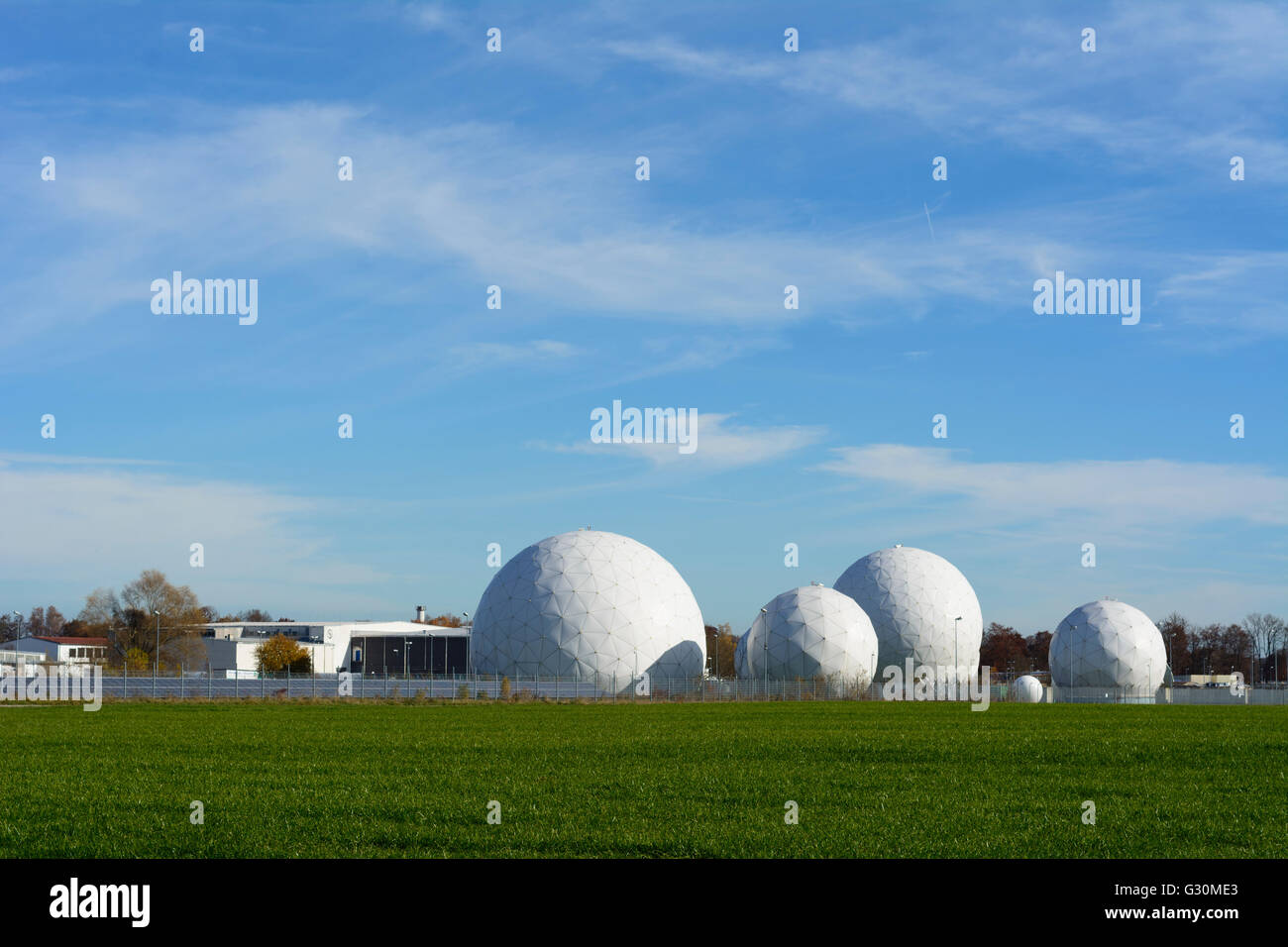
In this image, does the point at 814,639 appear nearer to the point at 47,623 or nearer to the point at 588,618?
the point at 588,618

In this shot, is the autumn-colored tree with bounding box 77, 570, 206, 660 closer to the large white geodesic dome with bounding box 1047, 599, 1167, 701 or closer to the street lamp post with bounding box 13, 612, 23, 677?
the street lamp post with bounding box 13, 612, 23, 677

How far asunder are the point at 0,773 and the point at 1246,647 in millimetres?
145580

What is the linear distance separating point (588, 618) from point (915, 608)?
23695mm

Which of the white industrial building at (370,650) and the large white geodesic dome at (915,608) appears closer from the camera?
the large white geodesic dome at (915,608)

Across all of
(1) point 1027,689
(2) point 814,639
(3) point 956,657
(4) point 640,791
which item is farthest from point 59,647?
(4) point 640,791

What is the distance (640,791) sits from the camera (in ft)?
44.8

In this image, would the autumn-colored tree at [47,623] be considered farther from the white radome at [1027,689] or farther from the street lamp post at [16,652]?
the white radome at [1027,689]

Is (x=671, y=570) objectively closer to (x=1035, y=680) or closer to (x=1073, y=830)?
(x=1035, y=680)

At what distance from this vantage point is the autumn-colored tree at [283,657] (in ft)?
300

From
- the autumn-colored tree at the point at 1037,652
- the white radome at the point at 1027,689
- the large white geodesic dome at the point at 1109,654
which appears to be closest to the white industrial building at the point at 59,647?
the white radome at the point at 1027,689

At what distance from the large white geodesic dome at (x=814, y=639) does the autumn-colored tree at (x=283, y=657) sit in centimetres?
3866
